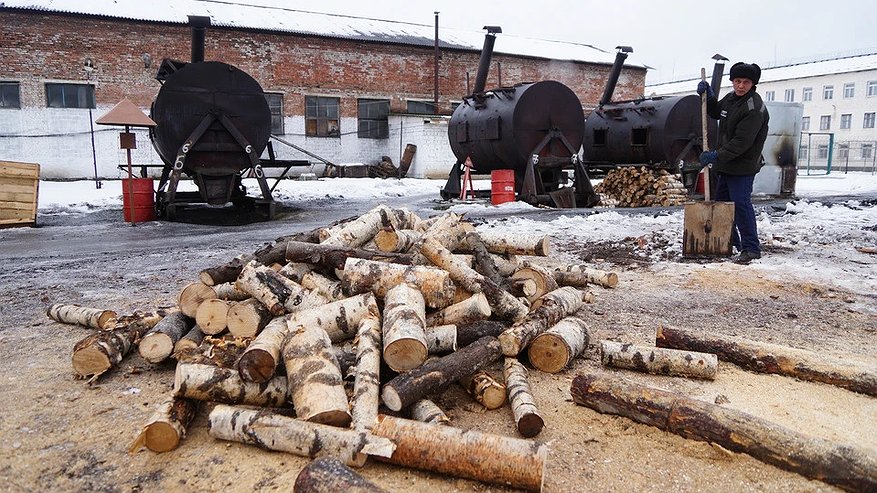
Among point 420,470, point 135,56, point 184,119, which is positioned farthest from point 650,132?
point 135,56

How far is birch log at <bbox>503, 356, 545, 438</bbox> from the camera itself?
253 centimetres

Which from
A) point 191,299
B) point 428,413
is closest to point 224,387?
point 428,413

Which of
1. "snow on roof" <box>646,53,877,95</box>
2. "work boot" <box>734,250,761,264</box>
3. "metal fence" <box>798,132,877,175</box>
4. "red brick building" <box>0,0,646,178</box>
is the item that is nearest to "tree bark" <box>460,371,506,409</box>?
"work boot" <box>734,250,761,264</box>

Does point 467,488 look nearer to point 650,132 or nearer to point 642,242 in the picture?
point 642,242

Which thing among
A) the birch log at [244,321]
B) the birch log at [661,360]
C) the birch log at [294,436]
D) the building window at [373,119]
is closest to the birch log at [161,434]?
the birch log at [294,436]

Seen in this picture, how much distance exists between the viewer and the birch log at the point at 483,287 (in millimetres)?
3775

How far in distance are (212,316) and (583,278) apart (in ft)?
11.0

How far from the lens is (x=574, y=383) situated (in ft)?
9.48

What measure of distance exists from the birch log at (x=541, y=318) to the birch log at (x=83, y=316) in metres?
2.72

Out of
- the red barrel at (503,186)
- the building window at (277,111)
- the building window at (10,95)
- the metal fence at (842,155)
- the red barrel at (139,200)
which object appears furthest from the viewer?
the metal fence at (842,155)

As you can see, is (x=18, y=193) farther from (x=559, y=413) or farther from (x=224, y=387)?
(x=559, y=413)

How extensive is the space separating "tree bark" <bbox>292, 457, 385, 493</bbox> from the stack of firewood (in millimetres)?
13078

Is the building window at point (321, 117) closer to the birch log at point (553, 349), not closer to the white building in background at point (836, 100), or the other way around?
the birch log at point (553, 349)

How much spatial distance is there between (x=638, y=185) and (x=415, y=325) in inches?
499
